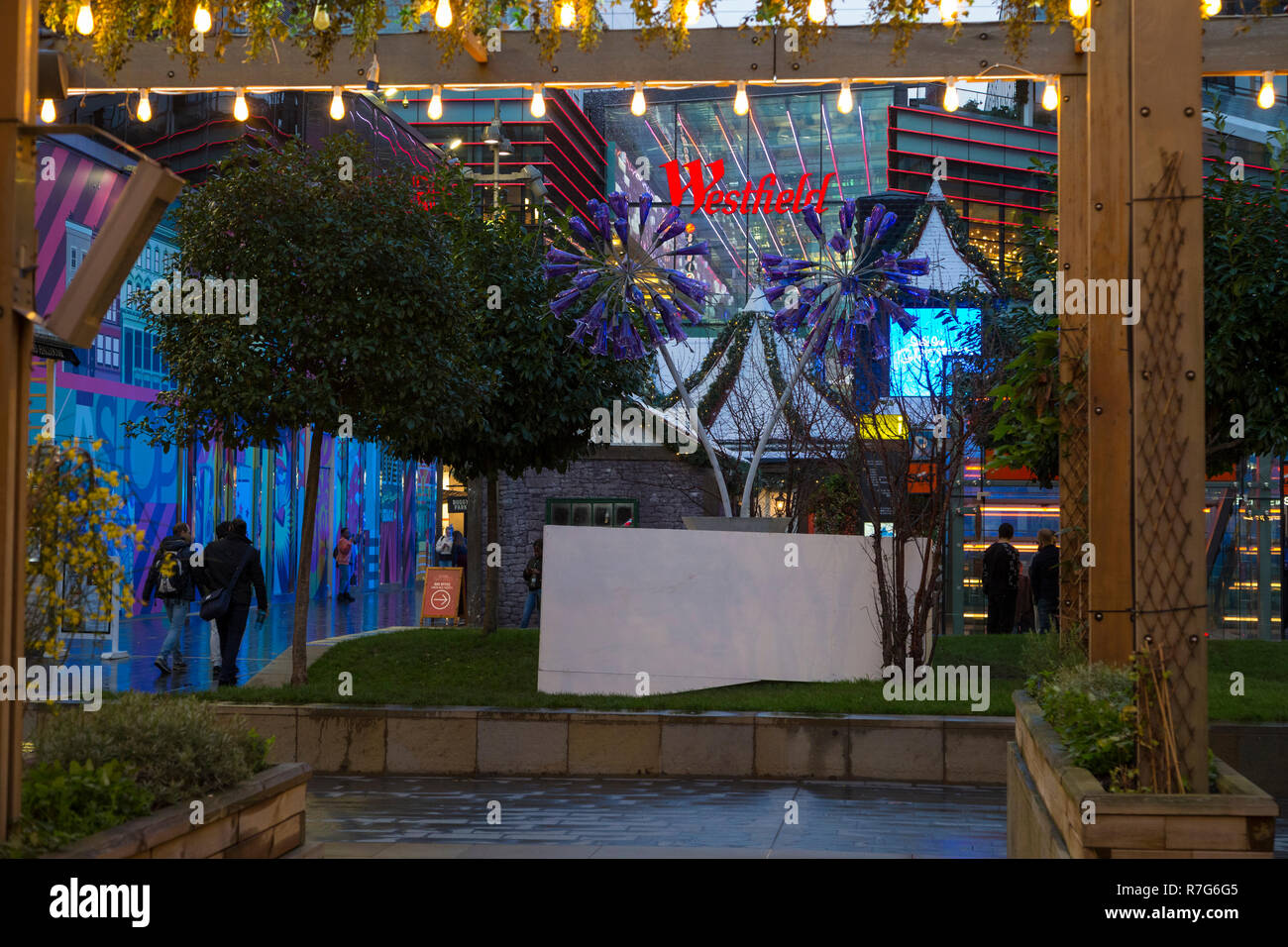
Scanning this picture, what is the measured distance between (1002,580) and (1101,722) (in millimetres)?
12860

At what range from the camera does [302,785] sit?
6043mm

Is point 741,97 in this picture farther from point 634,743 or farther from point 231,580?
point 231,580

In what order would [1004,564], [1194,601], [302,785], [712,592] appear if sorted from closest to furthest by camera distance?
[1194,601] → [302,785] → [712,592] → [1004,564]

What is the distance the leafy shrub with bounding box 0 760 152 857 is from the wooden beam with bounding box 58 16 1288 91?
5.04 metres

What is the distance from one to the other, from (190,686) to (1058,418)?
9.57 m

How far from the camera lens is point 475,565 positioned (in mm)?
21391

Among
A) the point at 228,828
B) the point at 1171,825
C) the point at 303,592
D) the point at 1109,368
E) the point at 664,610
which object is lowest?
the point at 228,828

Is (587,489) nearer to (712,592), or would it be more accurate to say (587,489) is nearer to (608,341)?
(608,341)

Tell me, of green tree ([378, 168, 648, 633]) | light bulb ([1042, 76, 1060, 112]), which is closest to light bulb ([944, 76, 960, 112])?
light bulb ([1042, 76, 1060, 112])

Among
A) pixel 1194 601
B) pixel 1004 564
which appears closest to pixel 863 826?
pixel 1194 601

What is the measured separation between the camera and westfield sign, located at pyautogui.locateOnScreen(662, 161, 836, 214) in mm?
42594

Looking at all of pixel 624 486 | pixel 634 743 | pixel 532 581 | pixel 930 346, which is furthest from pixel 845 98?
pixel 930 346

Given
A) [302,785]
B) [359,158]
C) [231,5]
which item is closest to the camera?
[302,785]
